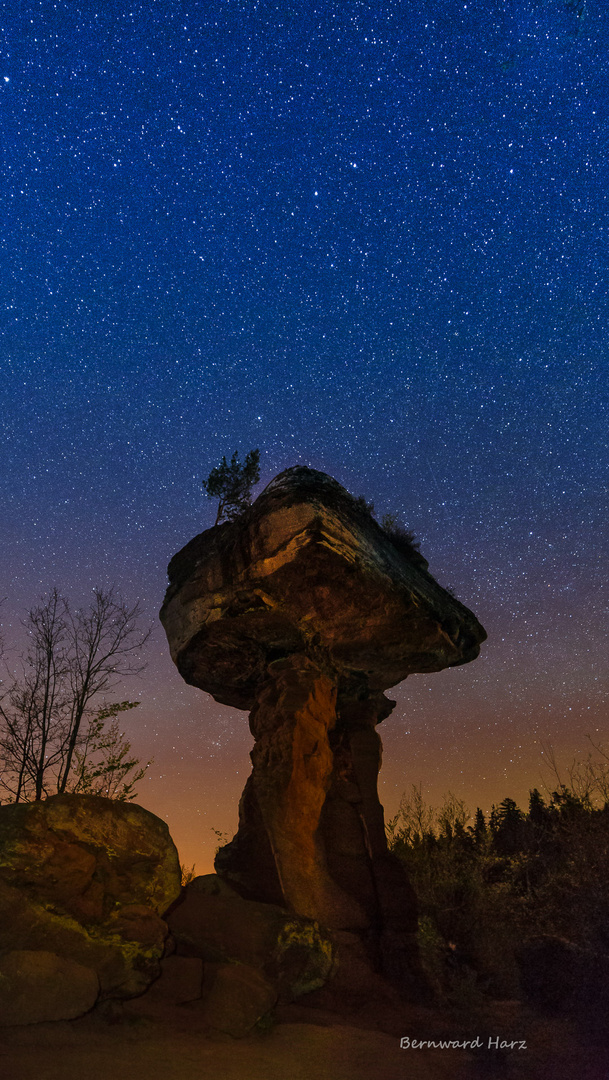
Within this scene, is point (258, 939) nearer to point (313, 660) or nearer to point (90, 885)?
point (90, 885)

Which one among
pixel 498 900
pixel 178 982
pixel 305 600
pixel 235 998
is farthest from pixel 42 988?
pixel 498 900

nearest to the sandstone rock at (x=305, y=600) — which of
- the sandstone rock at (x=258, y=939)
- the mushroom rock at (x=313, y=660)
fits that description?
the mushroom rock at (x=313, y=660)

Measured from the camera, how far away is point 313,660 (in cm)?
1327

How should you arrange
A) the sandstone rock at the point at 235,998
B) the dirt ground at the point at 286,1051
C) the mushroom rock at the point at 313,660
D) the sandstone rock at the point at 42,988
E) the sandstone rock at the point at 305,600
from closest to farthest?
the dirt ground at the point at 286,1051 < the sandstone rock at the point at 42,988 < the sandstone rock at the point at 235,998 < the mushroom rock at the point at 313,660 < the sandstone rock at the point at 305,600

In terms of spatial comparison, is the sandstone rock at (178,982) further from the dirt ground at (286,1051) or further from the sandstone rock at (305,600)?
the sandstone rock at (305,600)

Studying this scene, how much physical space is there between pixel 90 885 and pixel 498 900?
1119 centimetres

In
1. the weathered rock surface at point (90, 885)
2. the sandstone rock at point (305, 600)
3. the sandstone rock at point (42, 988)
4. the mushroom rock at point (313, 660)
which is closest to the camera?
the sandstone rock at point (42, 988)

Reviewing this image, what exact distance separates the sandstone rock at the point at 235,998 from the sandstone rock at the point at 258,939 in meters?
0.38

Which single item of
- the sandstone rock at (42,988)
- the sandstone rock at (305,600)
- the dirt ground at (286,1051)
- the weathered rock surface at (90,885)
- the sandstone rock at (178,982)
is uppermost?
the sandstone rock at (305,600)

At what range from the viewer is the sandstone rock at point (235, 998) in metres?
7.69

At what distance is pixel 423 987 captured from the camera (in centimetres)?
1042

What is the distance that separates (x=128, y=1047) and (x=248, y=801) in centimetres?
577

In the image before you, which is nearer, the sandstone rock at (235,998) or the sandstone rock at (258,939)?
the sandstone rock at (235,998)

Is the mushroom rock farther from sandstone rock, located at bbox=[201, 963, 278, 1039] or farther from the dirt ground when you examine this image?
the dirt ground
